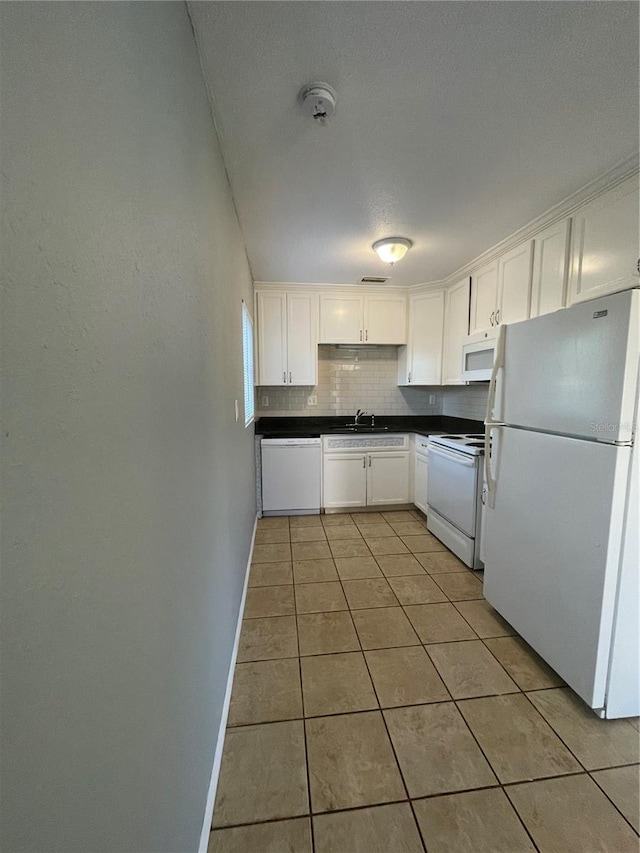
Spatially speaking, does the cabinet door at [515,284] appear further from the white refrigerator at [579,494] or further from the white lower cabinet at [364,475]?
the white lower cabinet at [364,475]

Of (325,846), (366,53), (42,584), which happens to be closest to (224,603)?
(325,846)

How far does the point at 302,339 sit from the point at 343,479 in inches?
61.3

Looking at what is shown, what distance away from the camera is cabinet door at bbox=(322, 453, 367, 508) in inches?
146

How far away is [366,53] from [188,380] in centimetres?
122

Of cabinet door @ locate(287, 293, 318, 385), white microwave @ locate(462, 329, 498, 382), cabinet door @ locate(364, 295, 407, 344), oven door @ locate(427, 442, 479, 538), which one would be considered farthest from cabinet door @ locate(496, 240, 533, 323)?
cabinet door @ locate(287, 293, 318, 385)

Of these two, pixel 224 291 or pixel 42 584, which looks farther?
pixel 224 291

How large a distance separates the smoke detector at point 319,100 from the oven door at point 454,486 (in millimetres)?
2179

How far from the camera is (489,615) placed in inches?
84.0

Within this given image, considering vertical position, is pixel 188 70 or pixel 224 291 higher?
pixel 188 70

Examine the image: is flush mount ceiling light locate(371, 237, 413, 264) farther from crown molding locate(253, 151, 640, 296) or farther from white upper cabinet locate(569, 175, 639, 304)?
white upper cabinet locate(569, 175, 639, 304)

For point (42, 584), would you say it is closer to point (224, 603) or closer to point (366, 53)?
point (224, 603)

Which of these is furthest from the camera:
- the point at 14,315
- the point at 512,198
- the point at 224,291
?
the point at 512,198

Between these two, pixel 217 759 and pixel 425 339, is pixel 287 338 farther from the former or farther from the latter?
pixel 217 759

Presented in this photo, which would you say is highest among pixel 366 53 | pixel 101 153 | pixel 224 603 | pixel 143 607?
pixel 366 53
